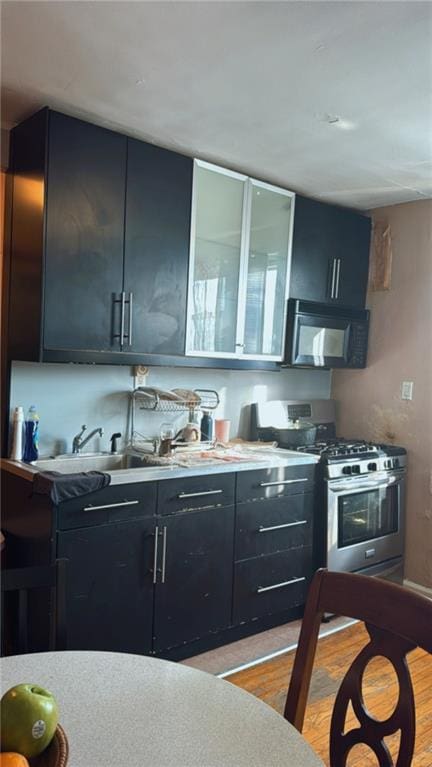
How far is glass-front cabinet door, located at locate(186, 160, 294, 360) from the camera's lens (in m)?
3.02

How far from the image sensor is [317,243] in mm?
3578

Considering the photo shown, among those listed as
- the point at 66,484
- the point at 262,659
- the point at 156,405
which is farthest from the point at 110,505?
the point at 262,659

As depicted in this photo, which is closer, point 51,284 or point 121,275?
point 51,284

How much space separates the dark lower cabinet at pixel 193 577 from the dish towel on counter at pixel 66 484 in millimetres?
408

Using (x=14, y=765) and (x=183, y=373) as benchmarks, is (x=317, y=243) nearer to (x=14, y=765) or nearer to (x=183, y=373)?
(x=183, y=373)

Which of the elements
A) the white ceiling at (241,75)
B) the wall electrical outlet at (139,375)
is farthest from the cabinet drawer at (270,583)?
the white ceiling at (241,75)

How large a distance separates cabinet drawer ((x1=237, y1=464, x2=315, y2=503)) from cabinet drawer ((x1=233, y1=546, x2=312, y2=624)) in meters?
0.31

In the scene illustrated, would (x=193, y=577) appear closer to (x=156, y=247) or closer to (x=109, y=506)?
(x=109, y=506)

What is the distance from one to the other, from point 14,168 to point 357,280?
215 cm

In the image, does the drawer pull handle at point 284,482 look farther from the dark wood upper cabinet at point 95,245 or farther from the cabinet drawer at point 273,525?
the dark wood upper cabinet at point 95,245

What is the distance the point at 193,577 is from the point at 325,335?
5.60 ft

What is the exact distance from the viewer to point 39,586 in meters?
1.32

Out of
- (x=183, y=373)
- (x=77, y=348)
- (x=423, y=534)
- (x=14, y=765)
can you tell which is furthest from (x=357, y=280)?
(x=14, y=765)

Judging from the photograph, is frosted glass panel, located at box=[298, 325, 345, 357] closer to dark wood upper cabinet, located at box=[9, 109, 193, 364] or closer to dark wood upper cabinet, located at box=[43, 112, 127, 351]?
dark wood upper cabinet, located at box=[9, 109, 193, 364]
